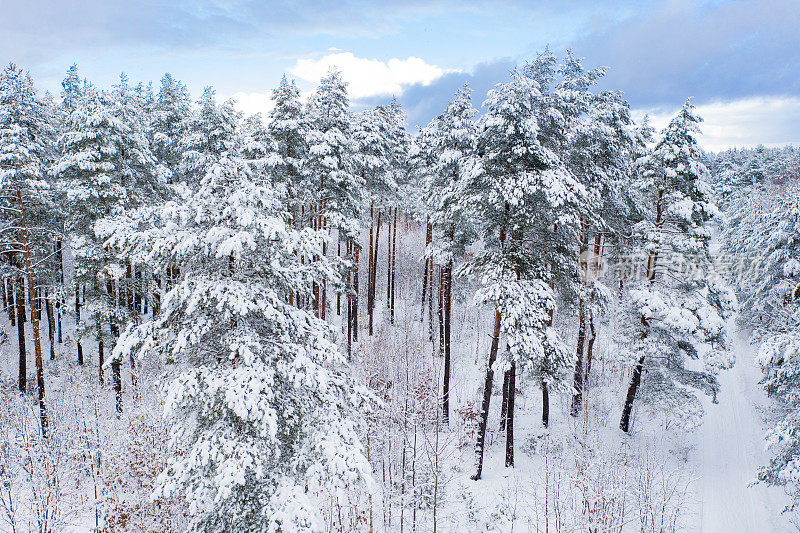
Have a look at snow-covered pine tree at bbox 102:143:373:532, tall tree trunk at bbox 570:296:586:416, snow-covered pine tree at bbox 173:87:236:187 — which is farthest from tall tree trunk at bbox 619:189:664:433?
snow-covered pine tree at bbox 173:87:236:187

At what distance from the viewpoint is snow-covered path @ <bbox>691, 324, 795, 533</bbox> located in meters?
14.8

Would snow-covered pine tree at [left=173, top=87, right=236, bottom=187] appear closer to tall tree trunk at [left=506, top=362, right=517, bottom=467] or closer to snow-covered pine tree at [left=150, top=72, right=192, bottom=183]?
snow-covered pine tree at [left=150, top=72, right=192, bottom=183]

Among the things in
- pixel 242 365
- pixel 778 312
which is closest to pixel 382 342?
pixel 242 365

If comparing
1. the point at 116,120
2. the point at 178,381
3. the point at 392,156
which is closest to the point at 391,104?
the point at 392,156

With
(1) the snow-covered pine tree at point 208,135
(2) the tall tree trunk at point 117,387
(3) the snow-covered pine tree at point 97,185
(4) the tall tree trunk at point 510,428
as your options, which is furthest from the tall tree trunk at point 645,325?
(2) the tall tree trunk at point 117,387

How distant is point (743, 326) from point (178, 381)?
110 ft

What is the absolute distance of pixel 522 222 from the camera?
45.2 ft

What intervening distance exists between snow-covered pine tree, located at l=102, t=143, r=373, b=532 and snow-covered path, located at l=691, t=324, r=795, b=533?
14.5m

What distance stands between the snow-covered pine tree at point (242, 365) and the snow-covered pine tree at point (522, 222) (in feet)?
21.9

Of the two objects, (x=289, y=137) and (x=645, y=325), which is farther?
(x=289, y=137)

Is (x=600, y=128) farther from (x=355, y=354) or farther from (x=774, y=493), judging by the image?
(x=355, y=354)

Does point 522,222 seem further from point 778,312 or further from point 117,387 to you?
point 117,387

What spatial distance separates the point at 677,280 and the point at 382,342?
1543 centimetres

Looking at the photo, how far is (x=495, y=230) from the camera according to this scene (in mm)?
15094
